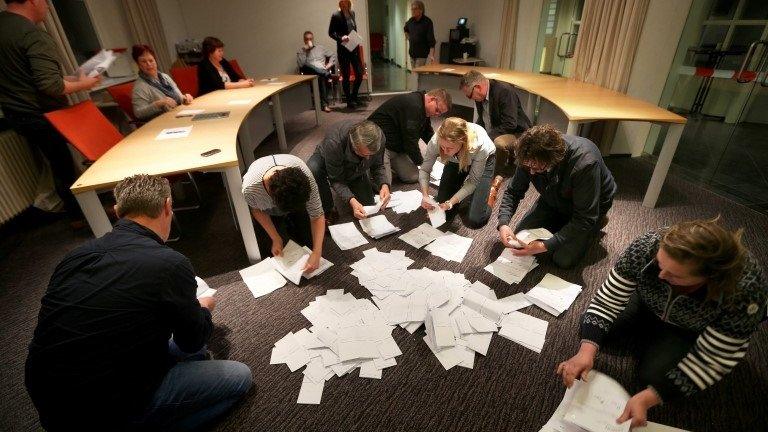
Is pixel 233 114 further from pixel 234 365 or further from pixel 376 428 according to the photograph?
pixel 376 428

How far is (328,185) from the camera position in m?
2.52

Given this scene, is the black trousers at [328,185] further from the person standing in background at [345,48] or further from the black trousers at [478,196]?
the person standing in background at [345,48]

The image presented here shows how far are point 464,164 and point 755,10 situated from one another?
2941 mm

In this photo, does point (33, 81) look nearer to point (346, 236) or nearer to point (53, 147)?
point (53, 147)

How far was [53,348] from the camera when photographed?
0.93m

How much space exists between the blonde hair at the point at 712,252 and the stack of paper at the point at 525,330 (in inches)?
29.3

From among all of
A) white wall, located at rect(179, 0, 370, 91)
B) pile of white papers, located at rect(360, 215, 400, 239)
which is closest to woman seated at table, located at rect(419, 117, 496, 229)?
pile of white papers, located at rect(360, 215, 400, 239)

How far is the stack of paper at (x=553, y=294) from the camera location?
1780mm

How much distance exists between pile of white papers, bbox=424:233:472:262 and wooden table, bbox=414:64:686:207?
44.5 inches

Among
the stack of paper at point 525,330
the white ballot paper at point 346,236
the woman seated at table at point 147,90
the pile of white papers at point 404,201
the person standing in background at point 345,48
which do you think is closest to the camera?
the stack of paper at point 525,330

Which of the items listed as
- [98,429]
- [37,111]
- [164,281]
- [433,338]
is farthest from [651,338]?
[37,111]

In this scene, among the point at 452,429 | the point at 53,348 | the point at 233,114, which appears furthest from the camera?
the point at 233,114

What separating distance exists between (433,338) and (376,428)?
1.49 ft

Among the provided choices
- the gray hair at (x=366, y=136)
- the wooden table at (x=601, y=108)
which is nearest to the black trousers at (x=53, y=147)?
the gray hair at (x=366, y=136)
